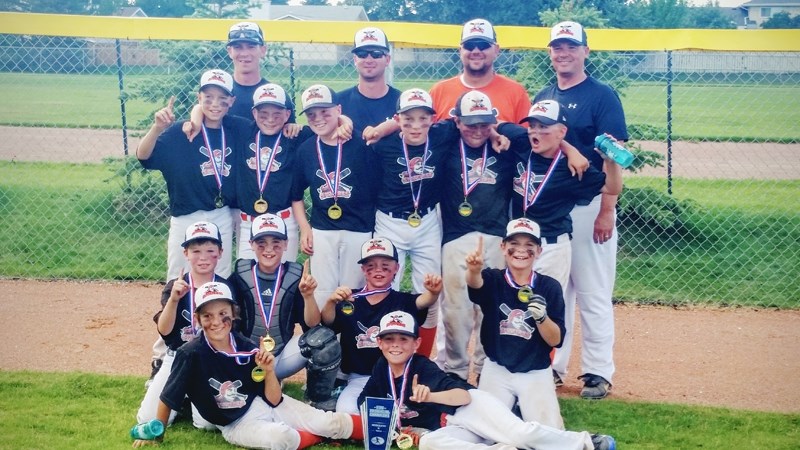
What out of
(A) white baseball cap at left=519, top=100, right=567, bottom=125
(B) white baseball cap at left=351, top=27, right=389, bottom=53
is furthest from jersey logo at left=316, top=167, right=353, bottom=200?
(A) white baseball cap at left=519, top=100, right=567, bottom=125

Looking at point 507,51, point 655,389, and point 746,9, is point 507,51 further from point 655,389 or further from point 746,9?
point 746,9

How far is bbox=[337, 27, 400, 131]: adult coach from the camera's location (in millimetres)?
7203

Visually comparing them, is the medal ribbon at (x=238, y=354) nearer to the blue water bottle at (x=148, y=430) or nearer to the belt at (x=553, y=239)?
the blue water bottle at (x=148, y=430)

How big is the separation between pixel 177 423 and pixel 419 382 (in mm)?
1693

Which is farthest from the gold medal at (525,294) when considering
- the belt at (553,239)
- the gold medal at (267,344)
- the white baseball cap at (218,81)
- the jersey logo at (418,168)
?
the white baseball cap at (218,81)

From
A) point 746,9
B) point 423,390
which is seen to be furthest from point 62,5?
point 423,390

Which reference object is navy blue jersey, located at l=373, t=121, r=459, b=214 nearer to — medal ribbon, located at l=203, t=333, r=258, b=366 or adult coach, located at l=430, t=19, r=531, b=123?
adult coach, located at l=430, t=19, r=531, b=123

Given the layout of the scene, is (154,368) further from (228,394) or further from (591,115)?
(591,115)

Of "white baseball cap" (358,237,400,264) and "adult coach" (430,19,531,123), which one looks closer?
"white baseball cap" (358,237,400,264)

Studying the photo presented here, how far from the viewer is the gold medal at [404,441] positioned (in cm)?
597

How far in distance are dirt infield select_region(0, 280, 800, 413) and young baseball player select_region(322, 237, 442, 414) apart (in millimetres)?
1513

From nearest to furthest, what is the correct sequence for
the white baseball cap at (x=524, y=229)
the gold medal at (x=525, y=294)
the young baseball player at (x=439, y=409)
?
the young baseball player at (x=439, y=409), the gold medal at (x=525, y=294), the white baseball cap at (x=524, y=229)

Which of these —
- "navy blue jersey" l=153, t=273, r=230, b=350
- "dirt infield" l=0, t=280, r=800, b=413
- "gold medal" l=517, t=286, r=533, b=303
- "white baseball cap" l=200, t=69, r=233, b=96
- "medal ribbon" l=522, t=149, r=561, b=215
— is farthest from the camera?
"dirt infield" l=0, t=280, r=800, b=413

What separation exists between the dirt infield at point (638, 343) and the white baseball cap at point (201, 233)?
1450 mm
